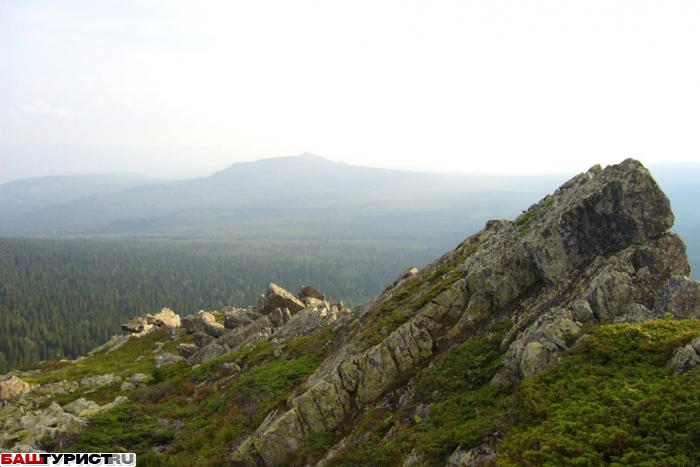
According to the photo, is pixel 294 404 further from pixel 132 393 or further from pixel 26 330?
pixel 26 330

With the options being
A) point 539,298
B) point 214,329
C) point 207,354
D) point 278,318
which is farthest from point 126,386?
point 539,298

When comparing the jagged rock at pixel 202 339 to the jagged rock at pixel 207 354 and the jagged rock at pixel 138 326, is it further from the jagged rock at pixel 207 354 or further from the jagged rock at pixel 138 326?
the jagged rock at pixel 138 326

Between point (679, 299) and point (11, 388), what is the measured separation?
4204cm

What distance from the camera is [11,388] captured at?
1230 inches

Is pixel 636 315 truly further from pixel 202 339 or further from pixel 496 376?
pixel 202 339

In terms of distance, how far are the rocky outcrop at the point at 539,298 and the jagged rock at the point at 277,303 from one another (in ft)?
79.1

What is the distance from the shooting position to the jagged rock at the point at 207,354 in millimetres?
32875

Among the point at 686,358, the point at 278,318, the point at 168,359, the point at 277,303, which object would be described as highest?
the point at 686,358

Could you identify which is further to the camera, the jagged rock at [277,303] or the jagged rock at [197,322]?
the jagged rock at [197,322]

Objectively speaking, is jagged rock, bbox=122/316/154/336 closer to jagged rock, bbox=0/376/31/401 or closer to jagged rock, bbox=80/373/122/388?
jagged rock, bbox=80/373/122/388

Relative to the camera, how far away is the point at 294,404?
16.9 m

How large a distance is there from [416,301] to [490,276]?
3.95 meters

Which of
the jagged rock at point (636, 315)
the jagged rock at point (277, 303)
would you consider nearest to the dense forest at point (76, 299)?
the jagged rock at point (277, 303)

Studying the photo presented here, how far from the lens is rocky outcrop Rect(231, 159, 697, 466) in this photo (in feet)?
45.2
